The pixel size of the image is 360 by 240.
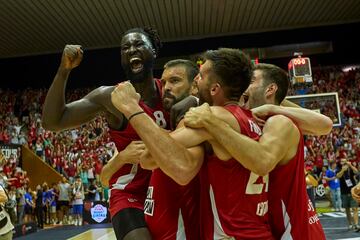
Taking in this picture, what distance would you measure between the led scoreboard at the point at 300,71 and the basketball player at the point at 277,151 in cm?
1521

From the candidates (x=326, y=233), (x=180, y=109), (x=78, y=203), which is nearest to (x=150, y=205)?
(x=180, y=109)

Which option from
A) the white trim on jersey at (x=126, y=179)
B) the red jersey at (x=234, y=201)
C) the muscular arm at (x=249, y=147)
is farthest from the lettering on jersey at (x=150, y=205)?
the muscular arm at (x=249, y=147)

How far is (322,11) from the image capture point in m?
21.8

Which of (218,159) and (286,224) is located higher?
(218,159)

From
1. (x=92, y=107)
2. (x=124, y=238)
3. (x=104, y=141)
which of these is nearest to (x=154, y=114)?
(x=92, y=107)

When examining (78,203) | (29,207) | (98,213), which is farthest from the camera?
(78,203)

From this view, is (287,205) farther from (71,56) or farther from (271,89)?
(71,56)

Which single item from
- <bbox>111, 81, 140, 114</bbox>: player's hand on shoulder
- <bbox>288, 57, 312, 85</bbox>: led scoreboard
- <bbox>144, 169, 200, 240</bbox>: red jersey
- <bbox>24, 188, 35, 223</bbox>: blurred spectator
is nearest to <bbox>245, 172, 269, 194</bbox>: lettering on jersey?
<bbox>144, 169, 200, 240</bbox>: red jersey

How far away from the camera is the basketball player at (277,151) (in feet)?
7.02

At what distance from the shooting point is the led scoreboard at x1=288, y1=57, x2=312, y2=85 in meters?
17.8

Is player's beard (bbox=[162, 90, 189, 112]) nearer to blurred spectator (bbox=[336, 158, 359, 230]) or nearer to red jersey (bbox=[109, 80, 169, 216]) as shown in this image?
red jersey (bbox=[109, 80, 169, 216])

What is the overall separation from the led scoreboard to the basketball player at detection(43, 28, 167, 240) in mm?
15090

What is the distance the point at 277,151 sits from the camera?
226cm

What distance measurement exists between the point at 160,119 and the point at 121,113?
274 mm
